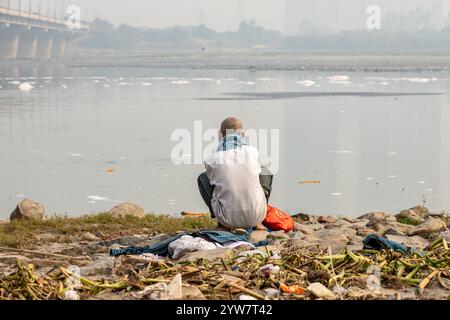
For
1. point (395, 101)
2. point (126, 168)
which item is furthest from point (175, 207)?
point (395, 101)

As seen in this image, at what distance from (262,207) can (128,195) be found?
5426 millimetres

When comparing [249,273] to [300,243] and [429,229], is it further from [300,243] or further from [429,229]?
[429,229]

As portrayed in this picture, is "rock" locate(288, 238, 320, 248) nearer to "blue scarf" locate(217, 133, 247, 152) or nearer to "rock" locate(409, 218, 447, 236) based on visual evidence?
"blue scarf" locate(217, 133, 247, 152)

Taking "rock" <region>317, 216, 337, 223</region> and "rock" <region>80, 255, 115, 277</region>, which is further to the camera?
"rock" <region>317, 216, 337, 223</region>

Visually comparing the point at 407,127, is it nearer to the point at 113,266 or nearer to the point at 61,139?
the point at 61,139

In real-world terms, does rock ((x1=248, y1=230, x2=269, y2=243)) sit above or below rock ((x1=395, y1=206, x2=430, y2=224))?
above

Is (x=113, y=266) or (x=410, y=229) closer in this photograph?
(x=113, y=266)

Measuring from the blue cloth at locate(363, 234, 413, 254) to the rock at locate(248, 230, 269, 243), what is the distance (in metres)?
1.49

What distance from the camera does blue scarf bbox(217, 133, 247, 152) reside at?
903cm

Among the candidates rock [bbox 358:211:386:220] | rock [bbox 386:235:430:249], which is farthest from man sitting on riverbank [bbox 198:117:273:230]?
rock [bbox 358:211:386:220]

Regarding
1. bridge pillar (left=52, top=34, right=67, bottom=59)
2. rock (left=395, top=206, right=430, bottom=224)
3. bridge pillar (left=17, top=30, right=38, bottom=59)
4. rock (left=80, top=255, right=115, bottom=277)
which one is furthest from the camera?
bridge pillar (left=52, top=34, right=67, bottom=59)
